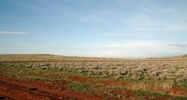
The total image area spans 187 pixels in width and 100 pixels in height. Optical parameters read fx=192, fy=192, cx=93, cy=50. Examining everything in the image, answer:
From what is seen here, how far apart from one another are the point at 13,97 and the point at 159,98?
29.5 feet

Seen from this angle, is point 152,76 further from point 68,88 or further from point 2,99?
point 2,99

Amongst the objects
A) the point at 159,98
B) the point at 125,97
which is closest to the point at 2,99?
the point at 125,97

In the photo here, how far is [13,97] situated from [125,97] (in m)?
6.87

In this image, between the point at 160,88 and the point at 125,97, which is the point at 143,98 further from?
the point at 160,88

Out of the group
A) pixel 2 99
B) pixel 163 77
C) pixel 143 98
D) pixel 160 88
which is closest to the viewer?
pixel 2 99

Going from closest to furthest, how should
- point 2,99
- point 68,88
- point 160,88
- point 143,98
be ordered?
point 2,99
point 143,98
point 68,88
point 160,88

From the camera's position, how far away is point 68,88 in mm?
14914

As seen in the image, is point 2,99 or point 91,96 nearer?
point 2,99

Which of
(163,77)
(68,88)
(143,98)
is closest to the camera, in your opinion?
(143,98)

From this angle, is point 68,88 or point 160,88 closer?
point 68,88

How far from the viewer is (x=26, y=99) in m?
11.1

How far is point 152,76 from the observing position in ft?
76.5

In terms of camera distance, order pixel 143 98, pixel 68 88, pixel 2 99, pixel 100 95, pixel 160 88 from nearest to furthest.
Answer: pixel 2 99 → pixel 143 98 → pixel 100 95 → pixel 68 88 → pixel 160 88

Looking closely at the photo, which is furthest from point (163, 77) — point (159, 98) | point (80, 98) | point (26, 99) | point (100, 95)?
point (26, 99)
